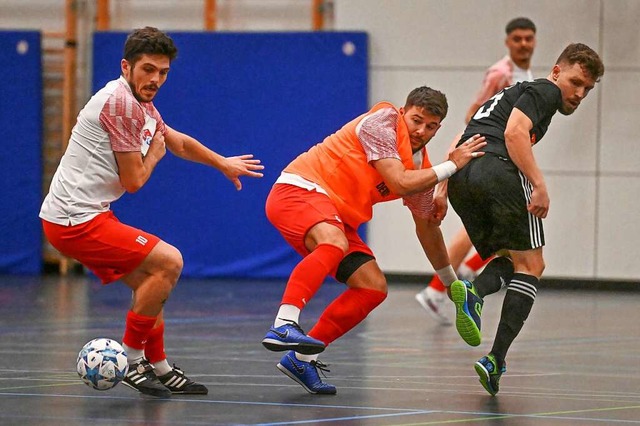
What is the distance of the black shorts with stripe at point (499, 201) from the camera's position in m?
5.05

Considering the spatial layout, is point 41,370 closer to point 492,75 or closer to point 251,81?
point 492,75

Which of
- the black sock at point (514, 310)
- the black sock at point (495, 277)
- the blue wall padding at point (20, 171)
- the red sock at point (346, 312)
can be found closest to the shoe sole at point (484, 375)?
the black sock at point (514, 310)

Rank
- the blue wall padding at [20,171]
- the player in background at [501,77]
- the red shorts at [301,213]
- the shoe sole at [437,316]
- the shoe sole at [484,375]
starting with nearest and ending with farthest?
the shoe sole at [484,375]
the red shorts at [301,213]
the shoe sole at [437,316]
the player in background at [501,77]
the blue wall padding at [20,171]

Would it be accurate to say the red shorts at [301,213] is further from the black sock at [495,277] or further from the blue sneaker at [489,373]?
the blue sneaker at [489,373]

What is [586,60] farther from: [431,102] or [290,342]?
[290,342]

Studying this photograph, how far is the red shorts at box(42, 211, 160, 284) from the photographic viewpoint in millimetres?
4855

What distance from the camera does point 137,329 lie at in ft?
16.1

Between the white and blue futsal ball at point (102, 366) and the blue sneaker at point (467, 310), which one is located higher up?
the blue sneaker at point (467, 310)

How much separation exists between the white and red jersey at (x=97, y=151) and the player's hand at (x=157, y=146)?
0.03 m

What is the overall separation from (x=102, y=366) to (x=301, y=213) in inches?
42.0

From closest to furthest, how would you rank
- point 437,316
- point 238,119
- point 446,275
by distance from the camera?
A: point 446,275 < point 437,316 < point 238,119

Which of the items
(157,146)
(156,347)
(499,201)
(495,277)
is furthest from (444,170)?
(156,347)

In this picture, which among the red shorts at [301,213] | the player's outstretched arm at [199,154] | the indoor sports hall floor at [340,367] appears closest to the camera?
the indoor sports hall floor at [340,367]

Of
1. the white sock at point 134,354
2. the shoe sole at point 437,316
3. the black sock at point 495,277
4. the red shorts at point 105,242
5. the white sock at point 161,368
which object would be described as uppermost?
the red shorts at point 105,242
